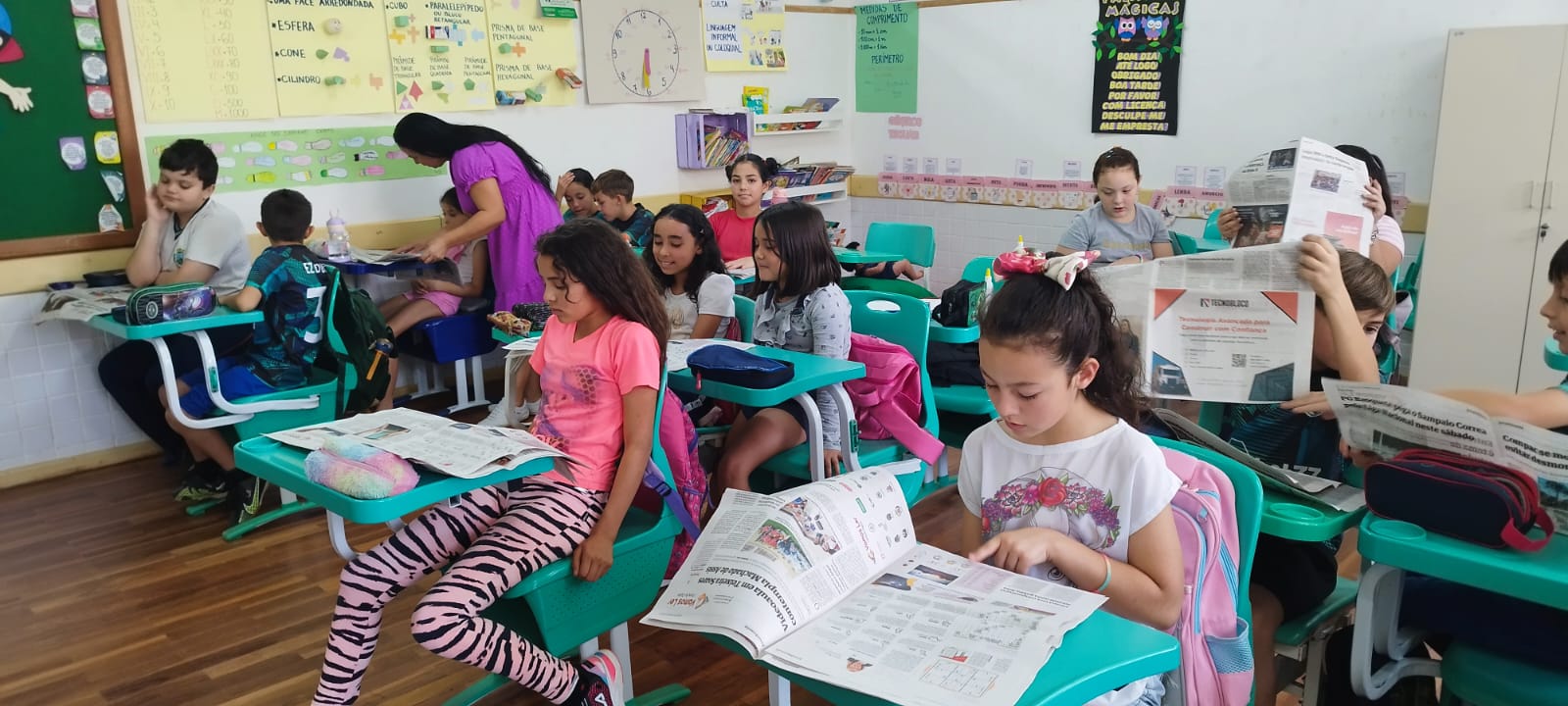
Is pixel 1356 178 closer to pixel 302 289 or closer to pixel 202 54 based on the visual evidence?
pixel 302 289

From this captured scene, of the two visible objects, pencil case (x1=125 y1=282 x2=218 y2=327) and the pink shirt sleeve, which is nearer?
the pink shirt sleeve

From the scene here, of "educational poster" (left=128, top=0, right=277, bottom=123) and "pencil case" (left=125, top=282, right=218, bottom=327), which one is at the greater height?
"educational poster" (left=128, top=0, right=277, bottom=123)

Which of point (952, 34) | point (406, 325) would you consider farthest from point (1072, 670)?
point (952, 34)

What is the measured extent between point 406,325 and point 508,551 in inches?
120

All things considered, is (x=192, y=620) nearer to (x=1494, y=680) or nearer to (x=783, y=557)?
(x=783, y=557)

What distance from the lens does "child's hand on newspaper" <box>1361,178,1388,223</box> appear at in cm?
263

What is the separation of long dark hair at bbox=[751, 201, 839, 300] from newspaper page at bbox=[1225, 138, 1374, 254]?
115cm

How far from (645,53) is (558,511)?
4255 mm

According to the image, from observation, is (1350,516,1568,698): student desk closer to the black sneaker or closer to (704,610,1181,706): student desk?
(704,610,1181,706): student desk

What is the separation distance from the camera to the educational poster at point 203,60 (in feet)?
14.0

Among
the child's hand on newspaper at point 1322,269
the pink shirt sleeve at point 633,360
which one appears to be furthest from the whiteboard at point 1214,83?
the pink shirt sleeve at point 633,360

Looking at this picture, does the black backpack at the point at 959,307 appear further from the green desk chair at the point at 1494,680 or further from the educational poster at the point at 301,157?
the educational poster at the point at 301,157

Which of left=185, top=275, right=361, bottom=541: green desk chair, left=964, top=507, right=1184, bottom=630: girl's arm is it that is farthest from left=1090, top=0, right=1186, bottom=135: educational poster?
left=964, top=507, right=1184, bottom=630: girl's arm

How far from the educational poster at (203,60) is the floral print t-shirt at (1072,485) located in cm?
394
